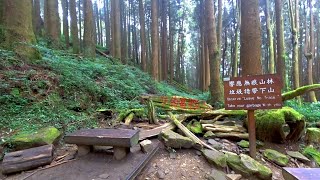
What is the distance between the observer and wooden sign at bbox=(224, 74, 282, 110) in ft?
13.2

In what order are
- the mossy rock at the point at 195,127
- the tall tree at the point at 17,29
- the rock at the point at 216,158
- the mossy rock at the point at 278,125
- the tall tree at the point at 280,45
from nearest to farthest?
the rock at the point at 216,158
the mossy rock at the point at 278,125
the mossy rock at the point at 195,127
the tall tree at the point at 17,29
the tall tree at the point at 280,45

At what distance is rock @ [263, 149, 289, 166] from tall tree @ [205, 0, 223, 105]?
166 inches

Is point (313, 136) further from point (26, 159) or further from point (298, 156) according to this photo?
point (26, 159)

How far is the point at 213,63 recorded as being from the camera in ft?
30.2

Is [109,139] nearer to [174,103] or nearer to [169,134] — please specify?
[169,134]

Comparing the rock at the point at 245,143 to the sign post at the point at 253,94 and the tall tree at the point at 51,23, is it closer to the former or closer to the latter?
the sign post at the point at 253,94

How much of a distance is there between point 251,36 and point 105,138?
4.89 metres

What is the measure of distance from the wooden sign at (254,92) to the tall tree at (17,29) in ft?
19.8

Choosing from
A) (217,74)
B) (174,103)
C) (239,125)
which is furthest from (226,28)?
(239,125)

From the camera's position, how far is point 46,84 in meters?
6.15

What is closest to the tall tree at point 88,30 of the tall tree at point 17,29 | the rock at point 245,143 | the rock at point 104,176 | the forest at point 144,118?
the forest at point 144,118

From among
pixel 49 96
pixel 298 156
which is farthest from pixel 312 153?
pixel 49 96

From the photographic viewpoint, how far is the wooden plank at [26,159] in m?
3.59

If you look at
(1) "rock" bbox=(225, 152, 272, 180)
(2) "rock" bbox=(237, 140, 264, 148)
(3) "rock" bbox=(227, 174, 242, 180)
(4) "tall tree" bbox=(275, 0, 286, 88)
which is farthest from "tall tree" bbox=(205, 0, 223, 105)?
(3) "rock" bbox=(227, 174, 242, 180)
